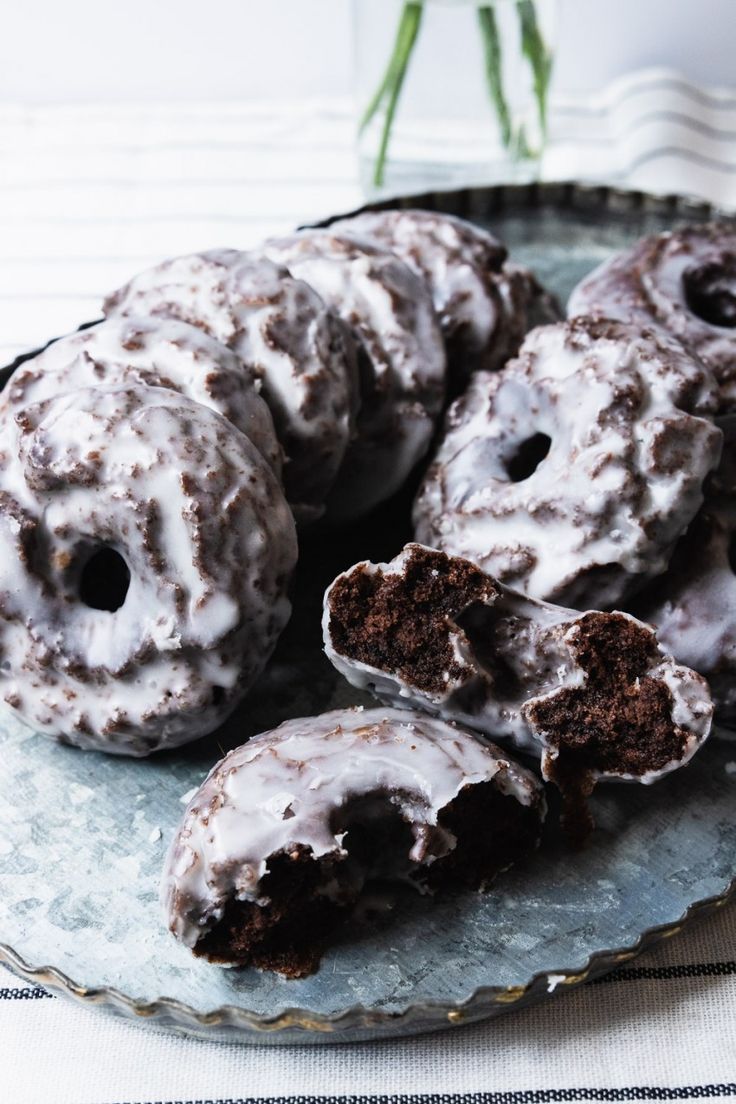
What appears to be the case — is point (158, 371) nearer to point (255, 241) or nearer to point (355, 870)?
point (355, 870)

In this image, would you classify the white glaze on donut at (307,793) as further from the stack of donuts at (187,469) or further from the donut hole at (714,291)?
the donut hole at (714,291)

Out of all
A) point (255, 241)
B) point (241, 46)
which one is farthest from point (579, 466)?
point (241, 46)

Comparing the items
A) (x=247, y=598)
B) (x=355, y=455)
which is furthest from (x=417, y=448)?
(x=247, y=598)

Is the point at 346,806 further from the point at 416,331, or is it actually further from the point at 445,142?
the point at 445,142

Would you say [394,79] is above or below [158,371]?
above

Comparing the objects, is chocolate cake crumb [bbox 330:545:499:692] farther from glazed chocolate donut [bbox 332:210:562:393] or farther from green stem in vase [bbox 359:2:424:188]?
green stem in vase [bbox 359:2:424:188]

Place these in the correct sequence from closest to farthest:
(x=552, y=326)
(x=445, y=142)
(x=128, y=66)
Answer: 1. (x=552, y=326)
2. (x=445, y=142)
3. (x=128, y=66)

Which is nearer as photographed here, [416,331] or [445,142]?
[416,331]
